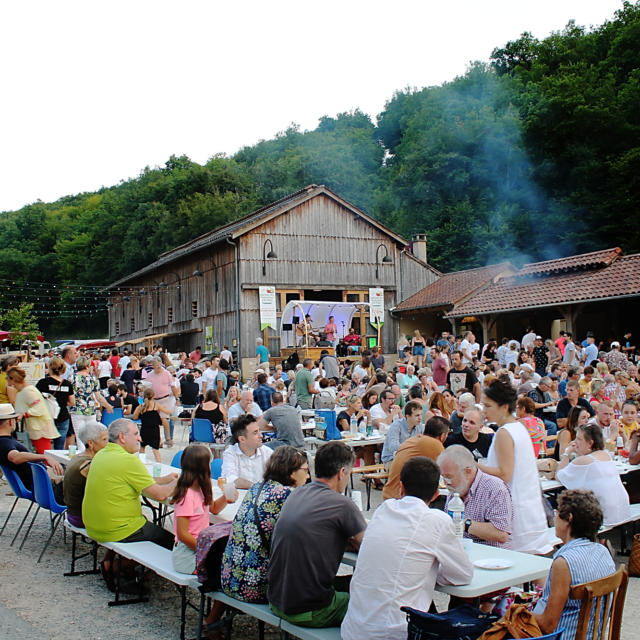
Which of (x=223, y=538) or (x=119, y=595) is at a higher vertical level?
(x=223, y=538)

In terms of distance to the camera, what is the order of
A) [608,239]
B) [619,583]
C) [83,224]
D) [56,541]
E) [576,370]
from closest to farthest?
[619,583]
[56,541]
[576,370]
[608,239]
[83,224]

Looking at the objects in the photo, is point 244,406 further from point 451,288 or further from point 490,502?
point 451,288

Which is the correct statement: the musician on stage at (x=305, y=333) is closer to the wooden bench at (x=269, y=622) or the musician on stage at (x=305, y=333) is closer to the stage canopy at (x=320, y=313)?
the stage canopy at (x=320, y=313)

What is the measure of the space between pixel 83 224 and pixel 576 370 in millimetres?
66376

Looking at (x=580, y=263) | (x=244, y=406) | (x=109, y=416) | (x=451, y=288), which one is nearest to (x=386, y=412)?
(x=244, y=406)

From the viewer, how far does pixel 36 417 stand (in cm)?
938

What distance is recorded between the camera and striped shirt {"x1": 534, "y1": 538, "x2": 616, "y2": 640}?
3.34 m

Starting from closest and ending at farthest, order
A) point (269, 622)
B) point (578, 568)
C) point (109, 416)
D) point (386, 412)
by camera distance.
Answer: point (578, 568) → point (269, 622) → point (386, 412) → point (109, 416)

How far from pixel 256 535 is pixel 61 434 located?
22.5 feet

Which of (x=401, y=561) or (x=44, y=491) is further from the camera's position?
(x=44, y=491)

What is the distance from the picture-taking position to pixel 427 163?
143 feet

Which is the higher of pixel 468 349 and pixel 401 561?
pixel 468 349

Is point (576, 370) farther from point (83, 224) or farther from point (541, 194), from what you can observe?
point (83, 224)

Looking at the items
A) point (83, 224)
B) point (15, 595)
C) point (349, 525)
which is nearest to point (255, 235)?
point (15, 595)
